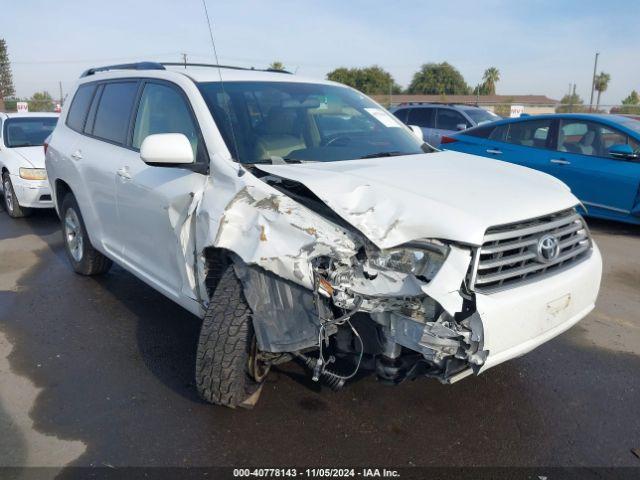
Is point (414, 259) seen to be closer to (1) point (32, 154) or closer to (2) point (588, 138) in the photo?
(2) point (588, 138)

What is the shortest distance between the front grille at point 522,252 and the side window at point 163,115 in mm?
1768

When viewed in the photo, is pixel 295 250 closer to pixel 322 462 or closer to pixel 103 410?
pixel 322 462

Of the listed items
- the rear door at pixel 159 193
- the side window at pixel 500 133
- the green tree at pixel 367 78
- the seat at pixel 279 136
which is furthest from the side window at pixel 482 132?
the green tree at pixel 367 78

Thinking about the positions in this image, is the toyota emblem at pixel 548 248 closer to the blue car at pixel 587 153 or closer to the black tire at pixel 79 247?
the black tire at pixel 79 247

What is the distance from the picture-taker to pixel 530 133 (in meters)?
7.86

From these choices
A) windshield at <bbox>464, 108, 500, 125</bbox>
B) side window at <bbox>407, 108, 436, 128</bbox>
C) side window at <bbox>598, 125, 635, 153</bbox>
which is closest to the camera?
side window at <bbox>598, 125, 635, 153</bbox>

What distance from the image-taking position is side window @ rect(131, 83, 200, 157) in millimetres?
3459

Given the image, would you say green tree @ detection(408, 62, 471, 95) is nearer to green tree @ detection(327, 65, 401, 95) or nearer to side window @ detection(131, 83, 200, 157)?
green tree @ detection(327, 65, 401, 95)

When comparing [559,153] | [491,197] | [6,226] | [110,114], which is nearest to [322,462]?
[491,197]

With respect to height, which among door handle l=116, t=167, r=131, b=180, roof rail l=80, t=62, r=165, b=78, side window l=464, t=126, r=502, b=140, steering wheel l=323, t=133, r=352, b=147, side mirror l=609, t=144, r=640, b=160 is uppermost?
roof rail l=80, t=62, r=165, b=78

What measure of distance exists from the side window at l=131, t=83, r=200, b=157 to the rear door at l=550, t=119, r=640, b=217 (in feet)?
18.0

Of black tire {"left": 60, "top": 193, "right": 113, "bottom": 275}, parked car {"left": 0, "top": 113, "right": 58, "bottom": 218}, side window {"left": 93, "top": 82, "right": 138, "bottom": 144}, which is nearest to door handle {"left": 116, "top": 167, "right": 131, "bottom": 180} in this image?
side window {"left": 93, "top": 82, "right": 138, "bottom": 144}

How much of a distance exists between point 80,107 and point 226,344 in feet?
11.1

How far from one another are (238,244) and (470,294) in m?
1.10
